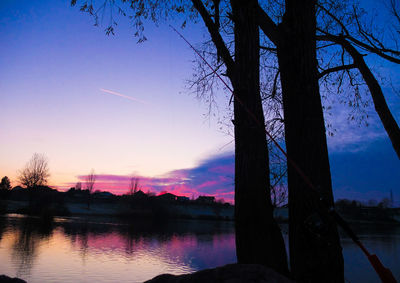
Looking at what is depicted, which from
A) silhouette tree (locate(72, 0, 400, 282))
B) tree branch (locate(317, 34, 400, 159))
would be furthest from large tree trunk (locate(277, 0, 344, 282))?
tree branch (locate(317, 34, 400, 159))

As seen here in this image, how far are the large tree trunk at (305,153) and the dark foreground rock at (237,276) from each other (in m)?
0.91

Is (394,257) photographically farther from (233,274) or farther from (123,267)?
(233,274)

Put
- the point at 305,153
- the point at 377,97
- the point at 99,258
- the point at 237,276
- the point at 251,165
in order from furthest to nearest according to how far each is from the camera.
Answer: the point at 99,258 < the point at 377,97 < the point at 251,165 < the point at 305,153 < the point at 237,276

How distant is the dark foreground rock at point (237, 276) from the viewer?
2.29m

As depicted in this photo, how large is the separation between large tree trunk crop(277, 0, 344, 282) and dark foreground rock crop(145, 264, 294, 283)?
91cm

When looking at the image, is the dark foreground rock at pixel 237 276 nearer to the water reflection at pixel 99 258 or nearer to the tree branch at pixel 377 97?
the tree branch at pixel 377 97

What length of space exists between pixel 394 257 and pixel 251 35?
20257mm

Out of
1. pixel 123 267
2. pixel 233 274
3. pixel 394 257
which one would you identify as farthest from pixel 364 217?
pixel 233 274

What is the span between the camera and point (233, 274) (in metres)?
2.38

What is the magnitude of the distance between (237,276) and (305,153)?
1761 mm

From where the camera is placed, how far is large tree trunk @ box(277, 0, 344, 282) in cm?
321

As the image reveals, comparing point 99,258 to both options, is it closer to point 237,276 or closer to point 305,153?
Answer: point 305,153

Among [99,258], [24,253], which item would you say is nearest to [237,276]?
[99,258]

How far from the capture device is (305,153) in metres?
3.49
